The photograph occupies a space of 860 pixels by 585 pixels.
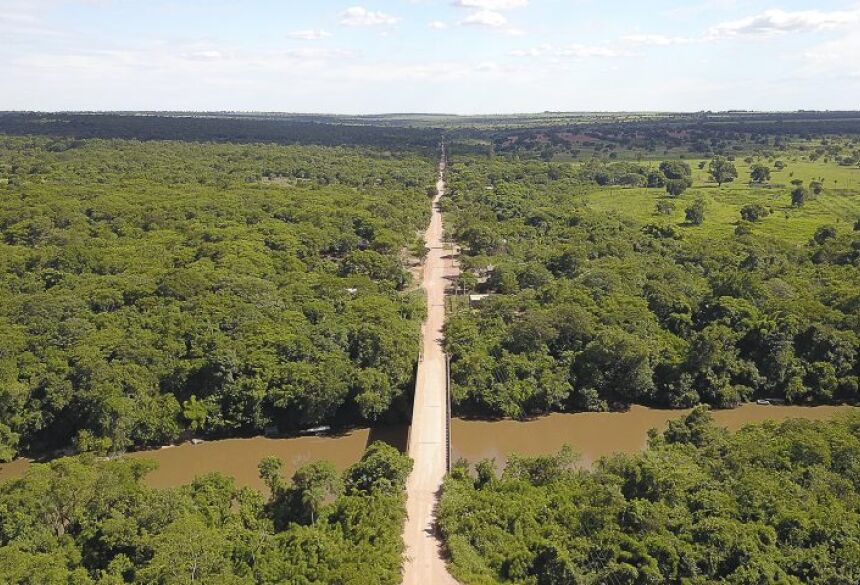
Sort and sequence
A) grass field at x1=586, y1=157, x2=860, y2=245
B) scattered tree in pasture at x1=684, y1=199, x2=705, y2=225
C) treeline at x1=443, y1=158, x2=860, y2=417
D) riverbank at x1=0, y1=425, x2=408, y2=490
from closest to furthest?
riverbank at x1=0, y1=425, x2=408, y2=490 < treeline at x1=443, y1=158, x2=860, y2=417 < grass field at x1=586, y1=157, x2=860, y2=245 < scattered tree in pasture at x1=684, y1=199, x2=705, y2=225

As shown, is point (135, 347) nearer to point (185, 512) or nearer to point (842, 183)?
point (185, 512)

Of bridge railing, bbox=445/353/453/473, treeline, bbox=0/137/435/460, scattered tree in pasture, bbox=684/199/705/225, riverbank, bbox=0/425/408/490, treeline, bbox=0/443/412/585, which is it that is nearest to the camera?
treeline, bbox=0/443/412/585

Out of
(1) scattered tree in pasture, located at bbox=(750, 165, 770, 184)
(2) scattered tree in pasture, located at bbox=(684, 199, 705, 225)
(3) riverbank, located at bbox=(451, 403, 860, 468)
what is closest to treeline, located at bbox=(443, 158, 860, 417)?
(3) riverbank, located at bbox=(451, 403, 860, 468)

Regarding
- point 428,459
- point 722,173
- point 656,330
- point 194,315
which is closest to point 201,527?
point 428,459

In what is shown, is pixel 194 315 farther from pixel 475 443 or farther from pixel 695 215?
pixel 695 215

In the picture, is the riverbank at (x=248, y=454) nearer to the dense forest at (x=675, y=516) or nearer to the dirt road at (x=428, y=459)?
the dirt road at (x=428, y=459)

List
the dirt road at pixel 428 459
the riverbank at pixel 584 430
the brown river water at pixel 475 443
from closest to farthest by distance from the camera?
the dirt road at pixel 428 459
the brown river water at pixel 475 443
the riverbank at pixel 584 430

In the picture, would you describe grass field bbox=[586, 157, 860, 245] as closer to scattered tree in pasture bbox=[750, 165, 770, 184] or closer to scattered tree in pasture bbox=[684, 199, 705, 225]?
scattered tree in pasture bbox=[684, 199, 705, 225]

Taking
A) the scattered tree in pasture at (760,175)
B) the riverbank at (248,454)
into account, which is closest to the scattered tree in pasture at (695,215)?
the scattered tree in pasture at (760,175)
